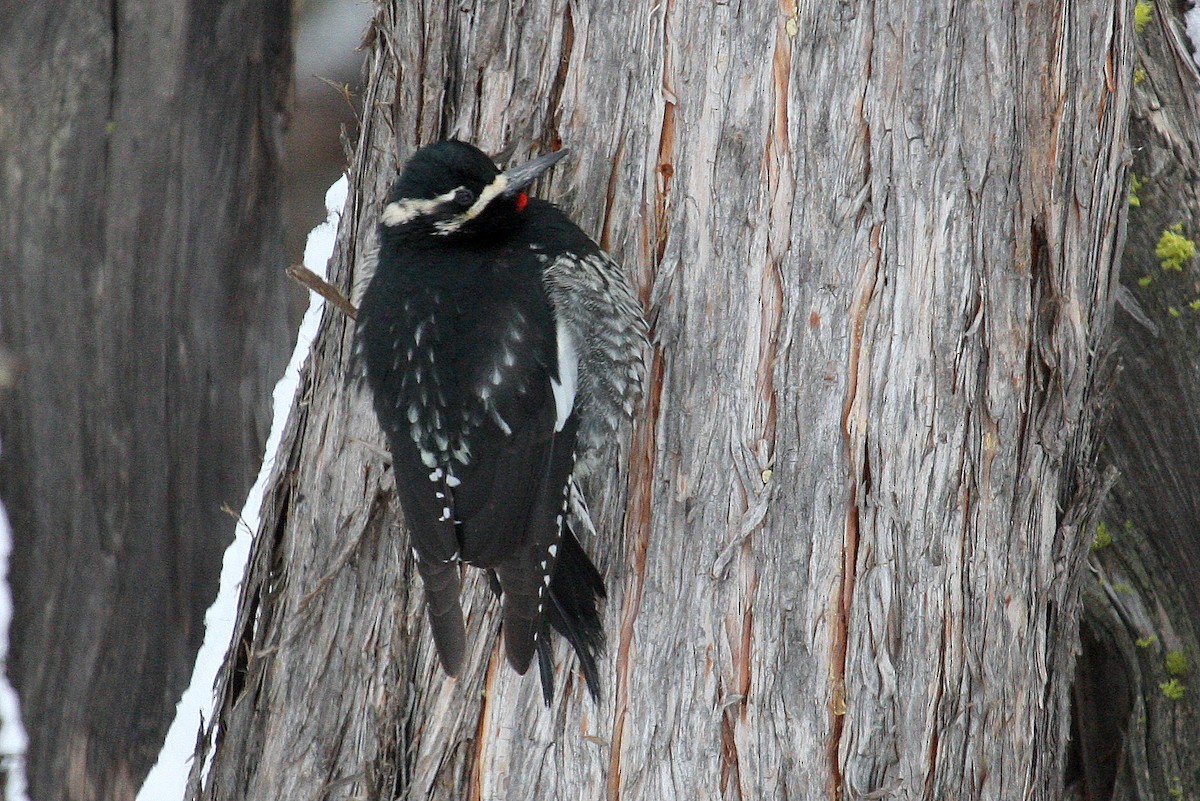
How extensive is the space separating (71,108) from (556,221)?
1741mm

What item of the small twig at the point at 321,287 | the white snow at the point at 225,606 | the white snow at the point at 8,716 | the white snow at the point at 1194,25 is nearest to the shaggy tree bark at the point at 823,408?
the small twig at the point at 321,287

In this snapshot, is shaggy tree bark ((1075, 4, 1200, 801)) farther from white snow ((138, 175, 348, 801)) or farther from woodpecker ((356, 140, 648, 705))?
white snow ((138, 175, 348, 801))

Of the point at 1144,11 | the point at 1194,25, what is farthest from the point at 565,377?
the point at 1194,25

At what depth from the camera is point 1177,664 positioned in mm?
3377

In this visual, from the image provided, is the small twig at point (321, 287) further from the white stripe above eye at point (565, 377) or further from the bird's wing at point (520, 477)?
the white stripe above eye at point (565, 377)

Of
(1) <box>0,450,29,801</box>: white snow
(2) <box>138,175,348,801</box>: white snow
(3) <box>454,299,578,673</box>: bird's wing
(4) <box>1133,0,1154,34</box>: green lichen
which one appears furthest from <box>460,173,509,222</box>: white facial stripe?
(4) <box>1133,0,1154,34</box>: green lichen

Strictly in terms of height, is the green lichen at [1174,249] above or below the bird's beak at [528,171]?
above

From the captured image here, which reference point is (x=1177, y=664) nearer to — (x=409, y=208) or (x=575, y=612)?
(x=575, y=612)

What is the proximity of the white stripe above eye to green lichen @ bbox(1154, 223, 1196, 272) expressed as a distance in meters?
1.90

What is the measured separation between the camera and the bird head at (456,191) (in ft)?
8.19

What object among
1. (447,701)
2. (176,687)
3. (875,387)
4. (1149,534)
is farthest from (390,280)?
(1149,534)

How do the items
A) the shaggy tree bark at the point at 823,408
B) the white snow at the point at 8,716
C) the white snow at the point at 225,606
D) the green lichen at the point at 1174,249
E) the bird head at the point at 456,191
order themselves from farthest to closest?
the white snow at the point at 8,716, the green lichen at the point at 1174,249, the white snow at the point at 225,606, the bird head at the point at 456,191, the shaggy tree bark at the point at 823,408

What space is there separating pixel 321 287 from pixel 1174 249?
247 centimetres

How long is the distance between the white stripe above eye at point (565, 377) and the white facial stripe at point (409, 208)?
15.1 inches
